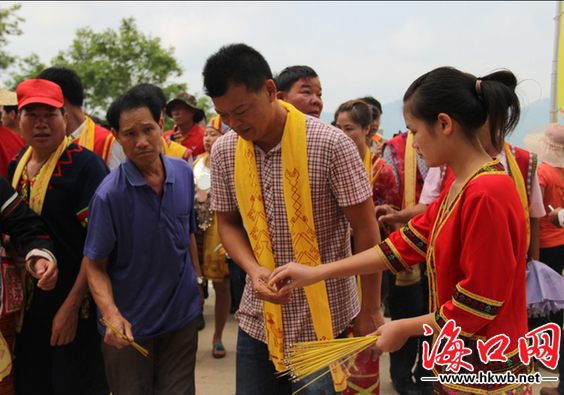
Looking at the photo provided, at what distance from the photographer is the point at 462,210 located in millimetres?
1386

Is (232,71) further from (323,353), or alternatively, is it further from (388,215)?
(388,215)

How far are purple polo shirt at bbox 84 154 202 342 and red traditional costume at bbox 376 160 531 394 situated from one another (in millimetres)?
1307

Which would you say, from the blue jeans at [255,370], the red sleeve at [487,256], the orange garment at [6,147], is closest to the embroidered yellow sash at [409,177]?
the blue jeans at [255,370]

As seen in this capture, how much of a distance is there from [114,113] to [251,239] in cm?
99

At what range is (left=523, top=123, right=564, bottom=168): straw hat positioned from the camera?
3.32 m

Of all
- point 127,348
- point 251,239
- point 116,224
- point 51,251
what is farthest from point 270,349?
point 51,251

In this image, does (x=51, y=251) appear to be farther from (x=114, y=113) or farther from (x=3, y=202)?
(x=114, y=113)

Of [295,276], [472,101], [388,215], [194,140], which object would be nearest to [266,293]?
[295,276]

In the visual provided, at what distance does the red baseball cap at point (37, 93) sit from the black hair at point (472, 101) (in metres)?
1.97

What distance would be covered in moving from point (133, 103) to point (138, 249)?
72 centimetres

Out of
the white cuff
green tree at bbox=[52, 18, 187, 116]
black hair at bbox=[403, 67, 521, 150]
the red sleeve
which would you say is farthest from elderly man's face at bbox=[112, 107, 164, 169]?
green tree at bbox=[52, 18, 187, 116]

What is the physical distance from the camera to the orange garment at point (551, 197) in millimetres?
3383

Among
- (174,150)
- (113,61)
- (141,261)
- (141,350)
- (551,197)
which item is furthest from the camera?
(113,61)

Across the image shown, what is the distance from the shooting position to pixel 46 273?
2.12 m
